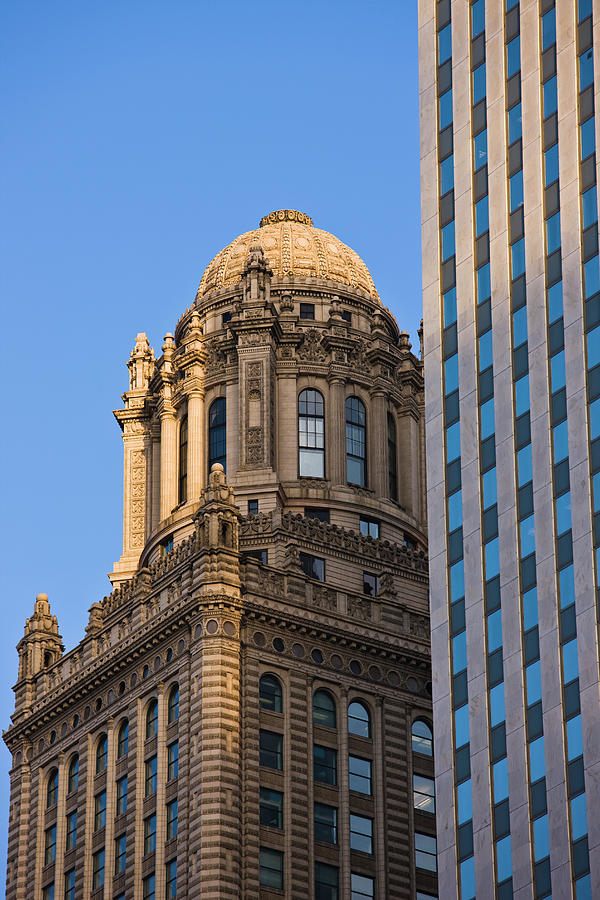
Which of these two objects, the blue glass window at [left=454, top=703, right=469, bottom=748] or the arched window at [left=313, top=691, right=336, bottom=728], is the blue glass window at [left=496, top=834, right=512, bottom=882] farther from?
the arched window at [left=313, top=691, right=336, bottom=728]

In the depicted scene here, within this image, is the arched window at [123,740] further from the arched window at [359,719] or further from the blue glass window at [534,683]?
the blue glass window at [534,683]

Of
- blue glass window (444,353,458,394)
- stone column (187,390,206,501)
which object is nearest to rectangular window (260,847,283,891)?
blue glass window (444,353,458,394)

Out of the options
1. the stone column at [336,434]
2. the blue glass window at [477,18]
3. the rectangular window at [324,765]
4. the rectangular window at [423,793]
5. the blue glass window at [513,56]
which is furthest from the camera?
the stone column at [336,434]

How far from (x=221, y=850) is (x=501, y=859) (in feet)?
67.8

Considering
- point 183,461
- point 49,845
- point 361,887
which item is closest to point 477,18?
point 183,461

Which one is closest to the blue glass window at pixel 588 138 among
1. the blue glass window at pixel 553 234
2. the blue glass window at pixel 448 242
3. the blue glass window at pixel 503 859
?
the blue glass window at pixel 553 234

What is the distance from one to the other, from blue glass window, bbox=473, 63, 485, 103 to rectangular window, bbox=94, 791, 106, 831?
3899 cm

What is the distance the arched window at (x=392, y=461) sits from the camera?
124 m


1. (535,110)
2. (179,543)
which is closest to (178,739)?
(179,543)

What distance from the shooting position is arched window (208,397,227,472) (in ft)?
403

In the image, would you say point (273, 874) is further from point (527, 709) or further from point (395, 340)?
point (395, 340)

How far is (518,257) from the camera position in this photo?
90375 mm

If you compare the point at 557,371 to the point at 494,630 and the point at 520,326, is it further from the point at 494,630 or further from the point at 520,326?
the point at 494,630

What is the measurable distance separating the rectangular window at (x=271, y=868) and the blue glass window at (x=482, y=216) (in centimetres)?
2977
